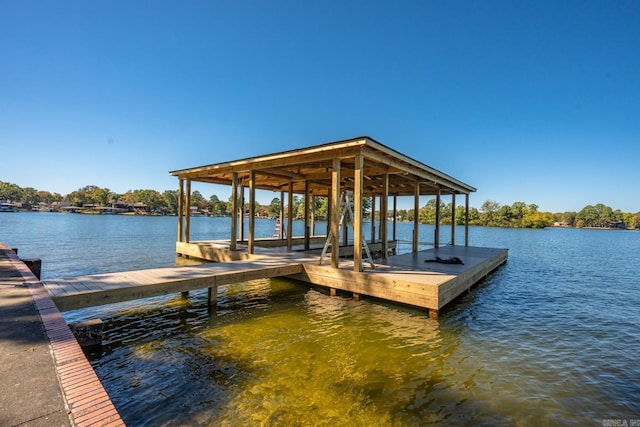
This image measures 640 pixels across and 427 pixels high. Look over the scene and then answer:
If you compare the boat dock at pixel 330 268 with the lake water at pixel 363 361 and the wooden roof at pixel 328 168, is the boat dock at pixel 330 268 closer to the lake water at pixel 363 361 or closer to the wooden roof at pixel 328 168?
the wooden roof at pixel 328 168

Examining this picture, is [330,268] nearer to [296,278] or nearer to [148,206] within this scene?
[296,278]

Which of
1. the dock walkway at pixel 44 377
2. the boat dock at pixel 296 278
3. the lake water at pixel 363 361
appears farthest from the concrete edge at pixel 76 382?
the boat dock at pixel 296 278

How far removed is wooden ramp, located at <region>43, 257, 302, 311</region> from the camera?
17.3 feet

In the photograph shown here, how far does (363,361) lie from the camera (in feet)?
15.5

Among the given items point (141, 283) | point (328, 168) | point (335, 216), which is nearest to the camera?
point (141, 283)

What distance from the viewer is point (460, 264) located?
991 centimetres

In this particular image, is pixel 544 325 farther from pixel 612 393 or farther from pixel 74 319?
pixel 74 319

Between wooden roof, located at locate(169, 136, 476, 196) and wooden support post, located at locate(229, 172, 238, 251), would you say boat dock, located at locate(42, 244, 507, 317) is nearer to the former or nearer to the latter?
wooden support post, located at locate(229, 172, 238, 251)

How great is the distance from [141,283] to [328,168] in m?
7.29

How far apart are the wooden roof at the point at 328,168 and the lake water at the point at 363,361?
4.15 m

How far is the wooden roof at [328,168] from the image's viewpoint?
8.25m

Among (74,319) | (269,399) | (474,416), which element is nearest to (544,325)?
(474,416)

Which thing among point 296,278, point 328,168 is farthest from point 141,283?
point 328,168

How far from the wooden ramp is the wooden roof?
11.6 ft
